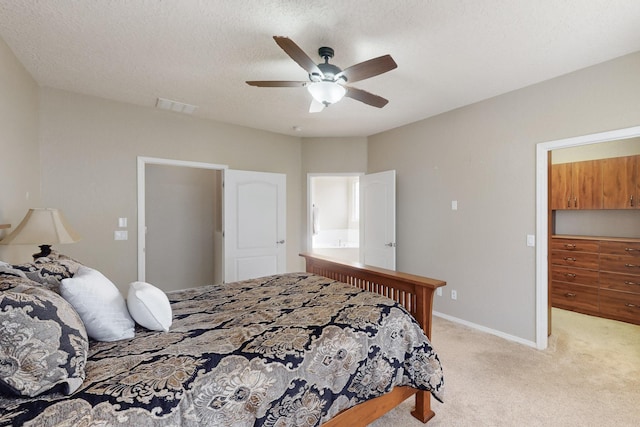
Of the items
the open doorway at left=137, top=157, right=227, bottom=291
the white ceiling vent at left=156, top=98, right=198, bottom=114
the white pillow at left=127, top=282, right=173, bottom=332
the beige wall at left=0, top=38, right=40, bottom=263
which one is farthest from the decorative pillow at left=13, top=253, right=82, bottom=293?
the open doorway at left=137, top=157, right=227, bottom=291

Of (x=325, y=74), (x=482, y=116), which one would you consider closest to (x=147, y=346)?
(x=325, y=74)

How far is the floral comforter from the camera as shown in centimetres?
103

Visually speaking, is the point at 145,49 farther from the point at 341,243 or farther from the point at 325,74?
the point at 341,243

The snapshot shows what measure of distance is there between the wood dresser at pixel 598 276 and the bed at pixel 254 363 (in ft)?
8.97

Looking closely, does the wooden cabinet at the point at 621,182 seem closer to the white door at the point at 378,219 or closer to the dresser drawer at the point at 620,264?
the dresser drawer at the point at 620,264

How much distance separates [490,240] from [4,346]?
12.7 ft

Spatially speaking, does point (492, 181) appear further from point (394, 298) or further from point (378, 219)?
point (394, 298)

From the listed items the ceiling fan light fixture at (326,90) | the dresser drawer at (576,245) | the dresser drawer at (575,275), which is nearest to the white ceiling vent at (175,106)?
the ceiling fan light fixture at (326,90)

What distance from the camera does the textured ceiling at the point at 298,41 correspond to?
1922 mm

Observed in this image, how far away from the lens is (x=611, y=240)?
12.1 ft

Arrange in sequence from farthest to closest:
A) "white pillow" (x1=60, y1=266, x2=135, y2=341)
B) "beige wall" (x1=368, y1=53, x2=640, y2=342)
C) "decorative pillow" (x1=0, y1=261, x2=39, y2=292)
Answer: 1. "beige wall" (x1=368, y1=53, x2=640, y2=342)
2. "white pillow" (x1=60, y1=266, x2=135, y2=341)
3. "decorative pillow" (x1=0, y1=261, x2=39, y2=292)

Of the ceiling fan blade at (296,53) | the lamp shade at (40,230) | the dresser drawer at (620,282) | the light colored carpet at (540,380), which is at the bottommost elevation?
the light colored carpet at (540,380)

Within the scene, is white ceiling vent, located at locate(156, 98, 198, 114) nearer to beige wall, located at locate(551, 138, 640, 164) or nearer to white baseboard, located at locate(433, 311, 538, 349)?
white baseboard, located at locate(433, 311, 538, 349)

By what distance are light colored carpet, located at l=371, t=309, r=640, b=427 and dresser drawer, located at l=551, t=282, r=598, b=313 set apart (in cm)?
37
